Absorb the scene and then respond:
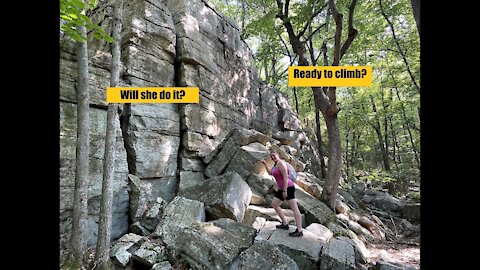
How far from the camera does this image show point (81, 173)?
23.5 feet

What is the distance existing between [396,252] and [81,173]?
1017 cm

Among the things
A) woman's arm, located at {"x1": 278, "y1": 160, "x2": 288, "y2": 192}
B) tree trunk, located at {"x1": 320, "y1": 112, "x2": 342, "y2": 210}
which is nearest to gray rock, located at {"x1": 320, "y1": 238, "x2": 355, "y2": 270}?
woman's arm, located at {"x1": 278, "y1": 160, "x2": 288, "y2": 192}

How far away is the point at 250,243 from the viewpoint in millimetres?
6590

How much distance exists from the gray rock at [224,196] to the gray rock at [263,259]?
8.60ft

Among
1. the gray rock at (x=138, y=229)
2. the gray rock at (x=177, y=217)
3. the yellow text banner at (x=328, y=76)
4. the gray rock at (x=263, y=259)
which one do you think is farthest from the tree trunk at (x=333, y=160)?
the gray rock at (x=138, y=229)

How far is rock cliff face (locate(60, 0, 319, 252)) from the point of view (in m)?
8.81

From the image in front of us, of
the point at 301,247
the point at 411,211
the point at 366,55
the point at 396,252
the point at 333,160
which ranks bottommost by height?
the point at 411,211

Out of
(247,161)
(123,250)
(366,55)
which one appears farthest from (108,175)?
(366,55)

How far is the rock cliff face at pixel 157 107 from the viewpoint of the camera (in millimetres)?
8812

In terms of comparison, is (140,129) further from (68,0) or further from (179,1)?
(179,1)

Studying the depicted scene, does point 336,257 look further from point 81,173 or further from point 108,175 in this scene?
point 81,173

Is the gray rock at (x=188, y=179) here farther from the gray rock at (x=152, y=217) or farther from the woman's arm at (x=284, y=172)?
the woman's arm at (x=284, y=172)
